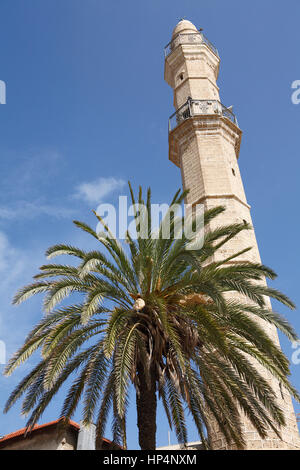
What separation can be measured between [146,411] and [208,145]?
12.4 metres

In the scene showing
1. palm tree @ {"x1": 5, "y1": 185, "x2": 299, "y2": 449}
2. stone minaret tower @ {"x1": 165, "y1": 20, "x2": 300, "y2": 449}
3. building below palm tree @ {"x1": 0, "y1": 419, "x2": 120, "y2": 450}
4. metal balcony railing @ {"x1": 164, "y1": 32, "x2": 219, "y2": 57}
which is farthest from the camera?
metal balcony railing @ {"x1": 164, "y1": 32, "x2": 219, "y2": 57}

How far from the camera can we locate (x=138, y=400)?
9.59 m

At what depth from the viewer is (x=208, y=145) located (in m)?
19.1

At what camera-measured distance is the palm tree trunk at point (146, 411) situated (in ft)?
30.1

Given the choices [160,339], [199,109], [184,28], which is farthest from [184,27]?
[160,339]

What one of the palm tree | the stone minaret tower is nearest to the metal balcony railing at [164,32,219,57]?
the stone minaret tower

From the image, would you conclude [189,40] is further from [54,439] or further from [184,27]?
[54,439]

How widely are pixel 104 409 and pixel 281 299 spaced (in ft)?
14.3

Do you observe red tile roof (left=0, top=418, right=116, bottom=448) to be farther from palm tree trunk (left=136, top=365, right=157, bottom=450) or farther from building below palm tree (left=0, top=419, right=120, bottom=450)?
palm tree trunk (left=136, top=365, right=157, bottom=450)

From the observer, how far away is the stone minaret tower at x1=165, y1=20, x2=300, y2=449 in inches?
567

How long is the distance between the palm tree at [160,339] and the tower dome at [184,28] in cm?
1845

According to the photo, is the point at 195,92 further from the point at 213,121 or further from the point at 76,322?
the point at 76,322

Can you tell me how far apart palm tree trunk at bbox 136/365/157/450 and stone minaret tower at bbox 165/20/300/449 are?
4.24 m
